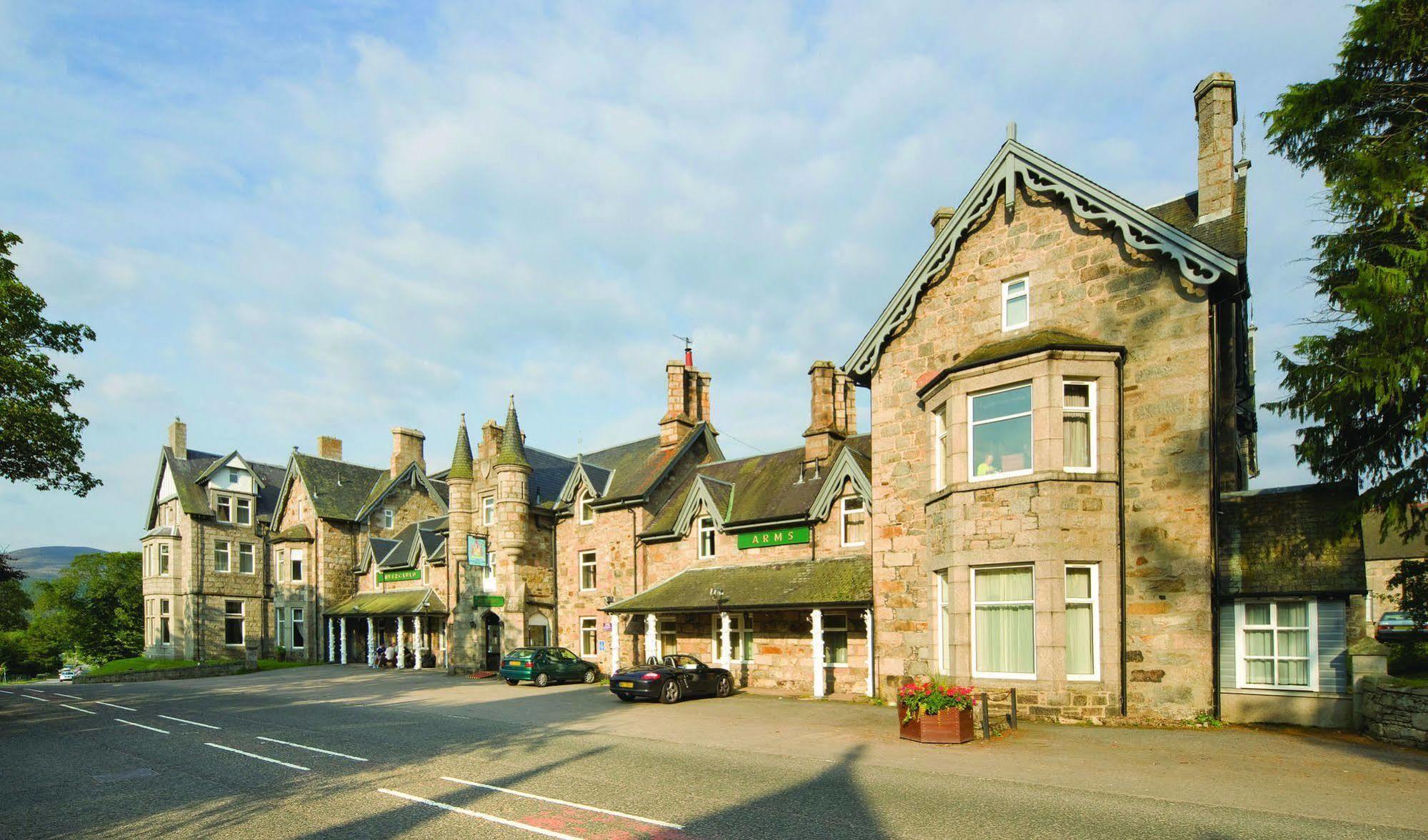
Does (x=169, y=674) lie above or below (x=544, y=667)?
below

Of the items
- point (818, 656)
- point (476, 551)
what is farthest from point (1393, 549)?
point (476, 551)

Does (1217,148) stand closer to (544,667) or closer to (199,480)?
(544,667)

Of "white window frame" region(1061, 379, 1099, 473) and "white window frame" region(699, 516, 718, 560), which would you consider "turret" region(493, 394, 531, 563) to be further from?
"white window frame" region(1061, 379, 1099, 473)

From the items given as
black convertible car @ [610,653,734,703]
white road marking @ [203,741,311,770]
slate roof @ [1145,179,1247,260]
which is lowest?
black convertible car @ [610,653,734,703]

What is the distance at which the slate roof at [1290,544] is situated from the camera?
51.3 feet

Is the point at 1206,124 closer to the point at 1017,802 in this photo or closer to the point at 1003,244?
the point at 1003,244

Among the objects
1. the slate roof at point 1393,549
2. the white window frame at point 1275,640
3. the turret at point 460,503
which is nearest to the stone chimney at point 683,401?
the turret at point 460,503

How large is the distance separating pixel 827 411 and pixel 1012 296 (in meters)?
11.0

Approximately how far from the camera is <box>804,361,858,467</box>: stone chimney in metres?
29.3

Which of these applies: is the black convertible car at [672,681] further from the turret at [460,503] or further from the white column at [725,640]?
the turret at [460,503]

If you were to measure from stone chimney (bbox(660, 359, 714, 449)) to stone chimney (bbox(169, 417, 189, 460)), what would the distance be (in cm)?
3285

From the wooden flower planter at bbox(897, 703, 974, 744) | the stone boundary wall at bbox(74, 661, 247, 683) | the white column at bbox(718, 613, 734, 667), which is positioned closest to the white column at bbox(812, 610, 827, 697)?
the white column at bbox(718, 613, 734, 667)

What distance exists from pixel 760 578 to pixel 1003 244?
504 inches

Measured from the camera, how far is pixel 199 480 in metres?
48.9
